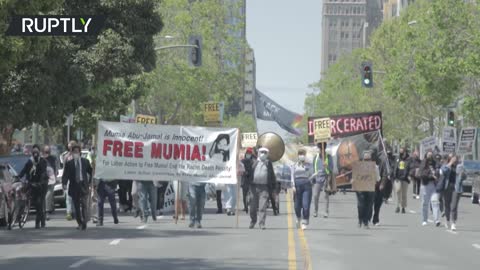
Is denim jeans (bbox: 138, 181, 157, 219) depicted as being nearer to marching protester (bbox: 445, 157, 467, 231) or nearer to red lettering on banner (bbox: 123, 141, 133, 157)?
red lettering on banner (bbox: 123, 141, 133, 157)

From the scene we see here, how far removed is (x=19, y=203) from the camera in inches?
1051

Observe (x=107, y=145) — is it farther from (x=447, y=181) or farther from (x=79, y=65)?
(x=79, y=65)

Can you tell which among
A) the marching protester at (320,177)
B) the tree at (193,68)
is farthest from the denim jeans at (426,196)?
the tree at (193,68)

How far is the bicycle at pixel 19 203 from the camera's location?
26225 millimetres

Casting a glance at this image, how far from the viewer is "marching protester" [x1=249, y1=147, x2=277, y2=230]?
89.3ft

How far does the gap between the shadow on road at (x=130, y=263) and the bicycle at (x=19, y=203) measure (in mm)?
7186

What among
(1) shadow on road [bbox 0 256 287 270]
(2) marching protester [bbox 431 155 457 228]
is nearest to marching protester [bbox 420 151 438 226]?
(2) marching protester [bbox 431 155 457 228]

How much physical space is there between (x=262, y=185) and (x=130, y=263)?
364 inches

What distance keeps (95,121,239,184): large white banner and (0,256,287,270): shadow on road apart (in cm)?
957

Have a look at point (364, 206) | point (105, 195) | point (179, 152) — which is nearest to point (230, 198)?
point (179, 152)

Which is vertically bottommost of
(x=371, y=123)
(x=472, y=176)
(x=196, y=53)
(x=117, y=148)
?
(x=117, y=148)

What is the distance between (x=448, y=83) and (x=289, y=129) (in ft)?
59.6

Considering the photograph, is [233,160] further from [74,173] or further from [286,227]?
[74,173]

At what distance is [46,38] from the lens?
23.7 m
